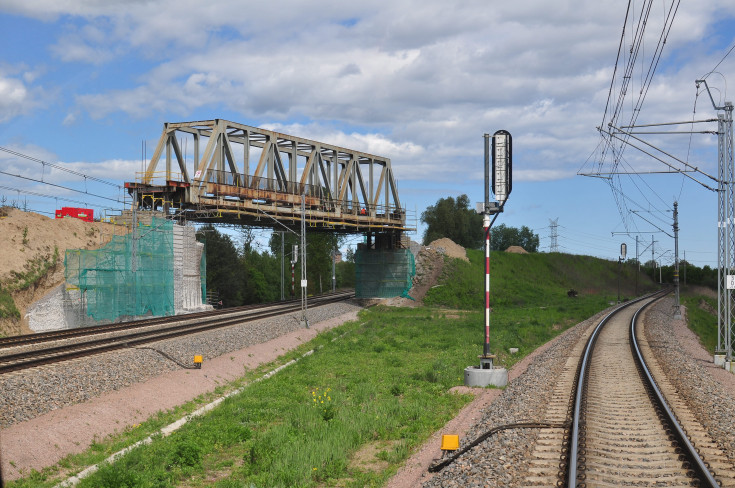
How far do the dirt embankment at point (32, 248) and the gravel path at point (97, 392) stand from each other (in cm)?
1360

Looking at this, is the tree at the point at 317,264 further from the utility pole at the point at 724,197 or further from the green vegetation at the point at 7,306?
the utility pole at the point at 724,197

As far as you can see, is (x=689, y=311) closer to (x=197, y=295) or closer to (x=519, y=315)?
(x=519, y=315)

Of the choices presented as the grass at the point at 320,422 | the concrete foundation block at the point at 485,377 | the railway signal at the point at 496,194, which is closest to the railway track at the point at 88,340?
the grass at the point at 320,422

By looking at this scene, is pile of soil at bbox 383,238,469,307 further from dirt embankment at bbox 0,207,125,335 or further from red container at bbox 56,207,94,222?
dirt embankment at bbox 0,207,125,335

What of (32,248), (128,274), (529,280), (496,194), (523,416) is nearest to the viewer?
(523,416)

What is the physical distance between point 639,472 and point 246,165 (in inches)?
1470

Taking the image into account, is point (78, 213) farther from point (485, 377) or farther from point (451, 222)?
point (451, 222)

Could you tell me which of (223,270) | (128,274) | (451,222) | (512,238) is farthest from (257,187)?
(512,238)

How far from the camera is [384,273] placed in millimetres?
60656

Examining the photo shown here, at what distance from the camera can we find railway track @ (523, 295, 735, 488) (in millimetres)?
9094

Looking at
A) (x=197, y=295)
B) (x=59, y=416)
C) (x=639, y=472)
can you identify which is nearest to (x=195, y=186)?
(x=197, y=295)

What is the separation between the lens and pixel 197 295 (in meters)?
45.9

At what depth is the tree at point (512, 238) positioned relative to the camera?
15050cm

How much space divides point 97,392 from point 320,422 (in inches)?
253
